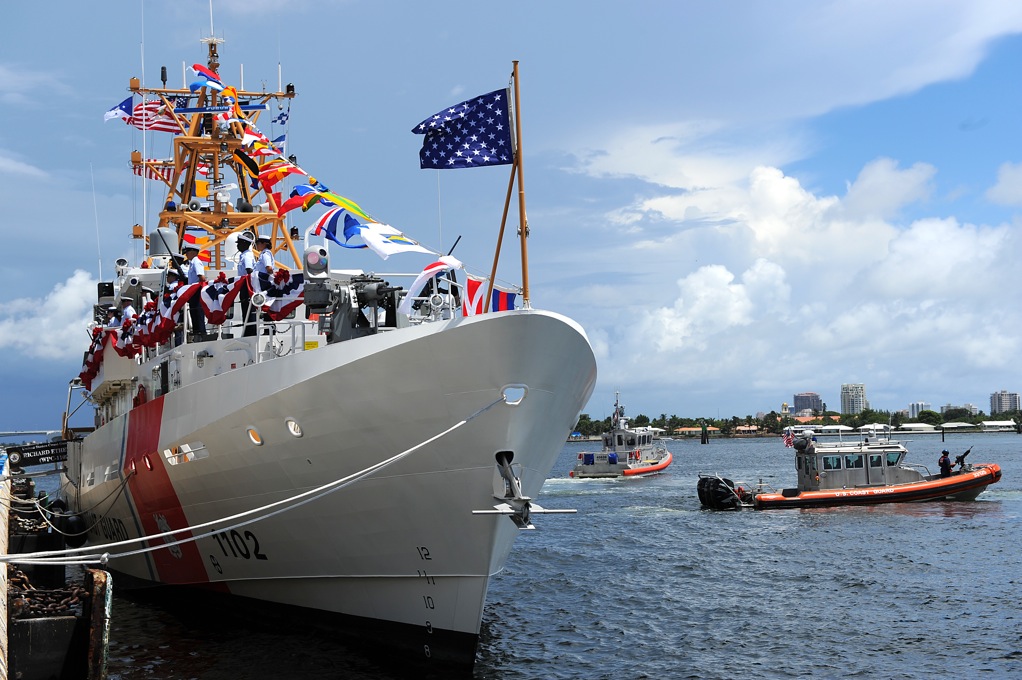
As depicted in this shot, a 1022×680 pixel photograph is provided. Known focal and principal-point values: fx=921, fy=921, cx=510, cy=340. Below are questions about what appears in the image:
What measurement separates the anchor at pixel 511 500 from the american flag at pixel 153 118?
19066 mm

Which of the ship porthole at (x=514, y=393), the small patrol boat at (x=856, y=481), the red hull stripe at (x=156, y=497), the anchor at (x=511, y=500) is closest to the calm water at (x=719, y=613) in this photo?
the red hull stripe at (x=156, y=497)

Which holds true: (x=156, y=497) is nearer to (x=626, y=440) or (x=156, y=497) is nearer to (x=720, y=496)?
(x=720, y=496)

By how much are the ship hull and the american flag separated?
12941 mm

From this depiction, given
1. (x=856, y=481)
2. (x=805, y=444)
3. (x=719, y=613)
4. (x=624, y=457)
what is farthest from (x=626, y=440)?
(x=719, y=613)

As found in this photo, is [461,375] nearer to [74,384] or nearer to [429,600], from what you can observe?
[429,600]

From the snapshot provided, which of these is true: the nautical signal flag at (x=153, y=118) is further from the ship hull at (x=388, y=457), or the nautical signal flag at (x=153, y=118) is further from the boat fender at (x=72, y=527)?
the ship hull at (x=388, y=457)

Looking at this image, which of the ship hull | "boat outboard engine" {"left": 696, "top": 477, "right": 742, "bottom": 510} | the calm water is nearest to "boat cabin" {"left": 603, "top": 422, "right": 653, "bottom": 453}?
"boat outboard engine" {"left": 696, "top": 477, "right": 742, "bottom": 510}

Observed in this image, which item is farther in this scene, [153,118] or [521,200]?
[153,118]

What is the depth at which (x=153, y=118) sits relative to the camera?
27547 mm

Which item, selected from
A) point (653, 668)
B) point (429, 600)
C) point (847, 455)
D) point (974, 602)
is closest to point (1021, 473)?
point (847, 455)

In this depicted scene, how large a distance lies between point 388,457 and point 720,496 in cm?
3150

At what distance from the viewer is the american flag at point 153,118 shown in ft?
89.8

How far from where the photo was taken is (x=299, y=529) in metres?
15.7

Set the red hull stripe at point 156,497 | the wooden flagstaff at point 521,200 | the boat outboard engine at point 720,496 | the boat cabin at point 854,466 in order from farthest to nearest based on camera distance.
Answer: the boat outboard engine at point 720,496 < the boat cabin at point 854,466 < the red hull stripe at point 156,497 < the wooden flagstaff at point 521,200
